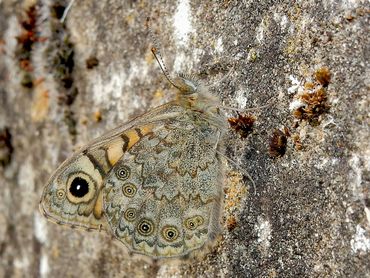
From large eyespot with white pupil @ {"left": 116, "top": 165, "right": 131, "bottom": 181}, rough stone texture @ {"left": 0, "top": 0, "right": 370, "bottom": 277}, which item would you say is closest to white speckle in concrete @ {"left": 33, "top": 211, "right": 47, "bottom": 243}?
rough stone texture @ {"left": 0, "top": 0, "right": 370, "bottom": 277}

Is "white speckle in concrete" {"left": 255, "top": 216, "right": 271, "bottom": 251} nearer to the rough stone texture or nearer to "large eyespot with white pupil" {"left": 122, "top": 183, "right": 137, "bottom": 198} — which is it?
the rough stone texture

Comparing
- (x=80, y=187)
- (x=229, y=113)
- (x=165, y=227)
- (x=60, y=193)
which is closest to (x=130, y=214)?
(x=165, y=227)

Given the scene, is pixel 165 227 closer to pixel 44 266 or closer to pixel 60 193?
pixel 60 193

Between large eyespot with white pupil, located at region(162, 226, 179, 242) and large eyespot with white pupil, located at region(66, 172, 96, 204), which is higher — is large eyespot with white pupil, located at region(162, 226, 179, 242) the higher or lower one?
the lower one

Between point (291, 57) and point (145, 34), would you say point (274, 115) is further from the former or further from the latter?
point (145, 34)

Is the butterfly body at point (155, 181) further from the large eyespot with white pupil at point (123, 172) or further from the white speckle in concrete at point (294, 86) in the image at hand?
the white speckle in concrete at point (294, 86)
